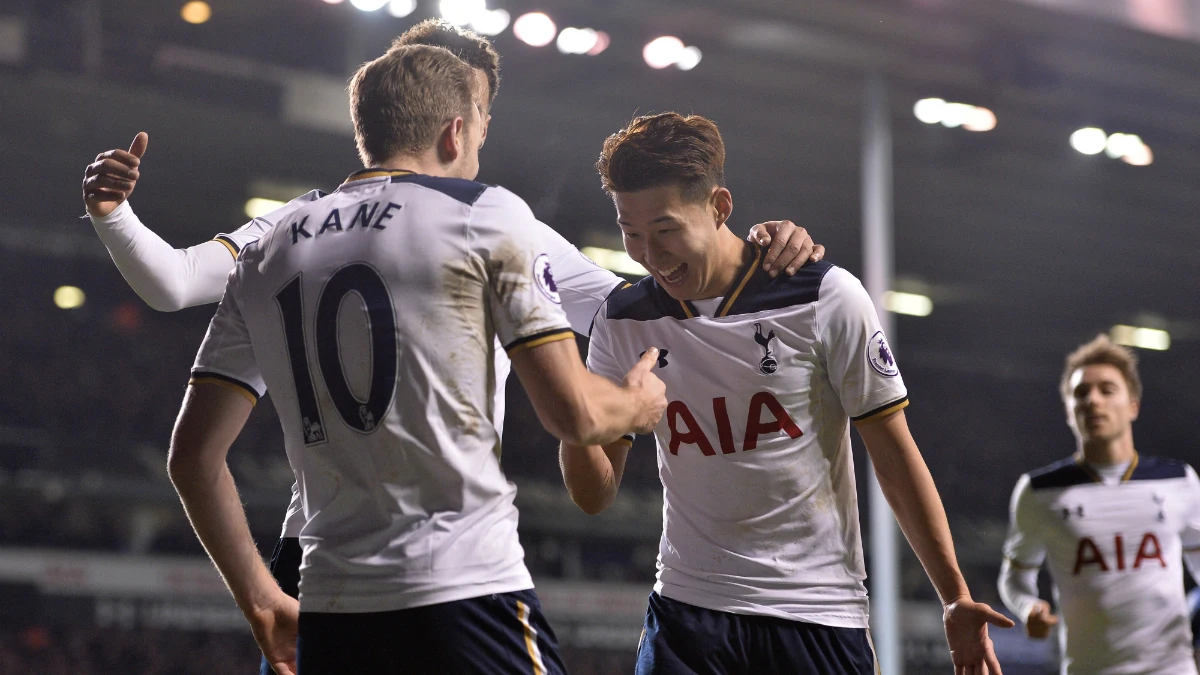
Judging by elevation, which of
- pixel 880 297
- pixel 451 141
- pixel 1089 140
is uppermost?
pixel 1089 140

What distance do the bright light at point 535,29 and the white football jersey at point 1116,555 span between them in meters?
6.32

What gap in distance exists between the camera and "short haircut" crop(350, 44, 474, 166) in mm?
2125

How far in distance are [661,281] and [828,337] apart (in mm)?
436

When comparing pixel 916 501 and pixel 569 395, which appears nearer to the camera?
pixel 569 395

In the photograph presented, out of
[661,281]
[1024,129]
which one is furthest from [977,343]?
[661,281]

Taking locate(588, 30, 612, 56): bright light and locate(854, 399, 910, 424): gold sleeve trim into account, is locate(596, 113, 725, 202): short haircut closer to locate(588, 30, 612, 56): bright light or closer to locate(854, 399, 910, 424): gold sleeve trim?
locate(854, 399, 910, 424): gold sleeve trim

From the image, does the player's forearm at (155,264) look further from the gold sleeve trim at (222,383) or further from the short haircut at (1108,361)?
the short haircut at (1108,361)

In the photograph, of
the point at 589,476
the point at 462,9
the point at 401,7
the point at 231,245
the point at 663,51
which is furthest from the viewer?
the point at 663,51

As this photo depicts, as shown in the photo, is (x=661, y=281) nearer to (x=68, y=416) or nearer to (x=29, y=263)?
(x=68, y=416)

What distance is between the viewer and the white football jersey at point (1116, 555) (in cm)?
463

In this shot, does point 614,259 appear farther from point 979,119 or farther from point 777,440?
point 777,440

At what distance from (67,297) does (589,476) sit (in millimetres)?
14708

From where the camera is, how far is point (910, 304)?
2045 centimetres

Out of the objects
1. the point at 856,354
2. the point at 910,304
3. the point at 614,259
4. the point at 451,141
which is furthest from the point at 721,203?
the point at 910,304
